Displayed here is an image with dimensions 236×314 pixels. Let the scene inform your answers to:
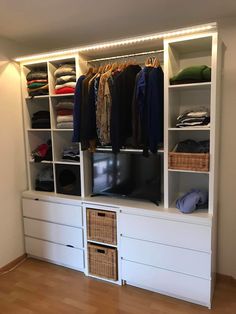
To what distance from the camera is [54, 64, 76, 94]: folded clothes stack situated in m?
2.67

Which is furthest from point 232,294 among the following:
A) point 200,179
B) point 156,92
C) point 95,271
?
point 156,92

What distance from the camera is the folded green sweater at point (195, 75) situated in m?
2.13

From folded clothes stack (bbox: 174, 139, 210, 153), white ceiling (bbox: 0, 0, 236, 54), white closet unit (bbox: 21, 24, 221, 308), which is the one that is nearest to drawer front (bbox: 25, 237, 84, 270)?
white closet unit (bbox: 21, 24, 221, 308)

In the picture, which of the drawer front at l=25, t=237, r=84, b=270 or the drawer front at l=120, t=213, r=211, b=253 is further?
the drawer front at l=25, t=237, r=84, b=270

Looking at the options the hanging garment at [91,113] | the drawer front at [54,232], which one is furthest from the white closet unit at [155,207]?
the hanging garment at [91,113]

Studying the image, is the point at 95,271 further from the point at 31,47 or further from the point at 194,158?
the point at 31,47

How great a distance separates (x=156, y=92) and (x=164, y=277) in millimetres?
1612

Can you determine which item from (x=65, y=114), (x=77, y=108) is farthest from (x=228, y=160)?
(x=65, y=114)

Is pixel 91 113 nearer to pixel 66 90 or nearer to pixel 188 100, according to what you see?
pixel 66 90

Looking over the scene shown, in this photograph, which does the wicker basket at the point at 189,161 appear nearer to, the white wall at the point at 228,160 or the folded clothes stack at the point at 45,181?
the white wall at the point at 228,160

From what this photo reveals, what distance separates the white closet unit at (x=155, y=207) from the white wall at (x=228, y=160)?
0.15 metres

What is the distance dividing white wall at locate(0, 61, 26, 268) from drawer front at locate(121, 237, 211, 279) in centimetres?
129

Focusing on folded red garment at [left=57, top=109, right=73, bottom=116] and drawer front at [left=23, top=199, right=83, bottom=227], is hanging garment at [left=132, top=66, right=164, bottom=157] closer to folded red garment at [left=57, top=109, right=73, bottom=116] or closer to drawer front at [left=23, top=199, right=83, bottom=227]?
folded red garment at [left=57, top=109, right=73, bottom=116]

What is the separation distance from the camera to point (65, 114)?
2.79 metres
